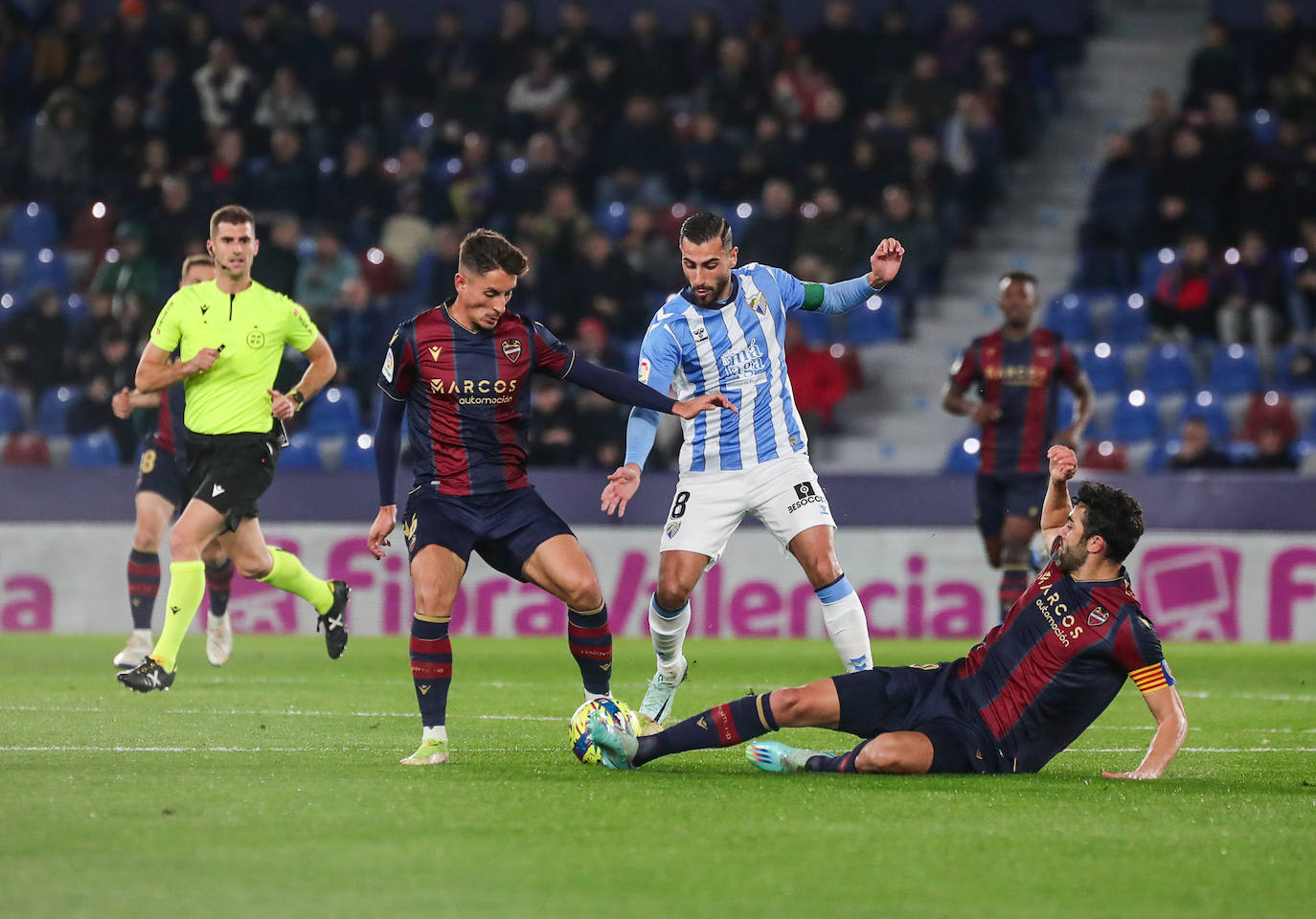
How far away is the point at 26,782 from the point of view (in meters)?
6.19

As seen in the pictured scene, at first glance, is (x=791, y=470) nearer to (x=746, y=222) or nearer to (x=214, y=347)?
(x=214, y=347)

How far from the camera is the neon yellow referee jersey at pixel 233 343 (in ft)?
30.8

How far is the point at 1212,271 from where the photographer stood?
1650cm

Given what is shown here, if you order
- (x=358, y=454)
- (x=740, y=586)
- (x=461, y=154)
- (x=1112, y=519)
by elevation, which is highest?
(x=461, y=154)

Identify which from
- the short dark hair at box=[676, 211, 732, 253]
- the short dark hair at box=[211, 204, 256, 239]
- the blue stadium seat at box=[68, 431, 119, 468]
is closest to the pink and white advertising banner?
the blue stadium seat at box=[68, 431, 119, 468]

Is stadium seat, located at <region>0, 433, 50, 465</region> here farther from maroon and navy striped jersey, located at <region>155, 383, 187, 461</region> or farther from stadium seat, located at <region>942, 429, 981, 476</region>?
stadium seat, located at <region>942, 429, 981, 476</region>

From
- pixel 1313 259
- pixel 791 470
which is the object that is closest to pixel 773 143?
pixel 1313 259

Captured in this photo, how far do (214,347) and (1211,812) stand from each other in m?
5.46

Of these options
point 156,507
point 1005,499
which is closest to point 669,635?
point 156,507

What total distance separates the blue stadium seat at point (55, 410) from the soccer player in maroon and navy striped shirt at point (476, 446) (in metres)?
11.0

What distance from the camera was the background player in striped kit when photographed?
7.95m

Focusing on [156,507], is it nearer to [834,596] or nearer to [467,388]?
[467,388]

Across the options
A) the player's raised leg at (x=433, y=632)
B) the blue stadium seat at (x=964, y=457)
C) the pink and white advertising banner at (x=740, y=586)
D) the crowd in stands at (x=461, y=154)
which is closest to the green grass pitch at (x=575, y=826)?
the player's raised leg at (x=433, y=632)

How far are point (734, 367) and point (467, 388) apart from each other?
1354mm
